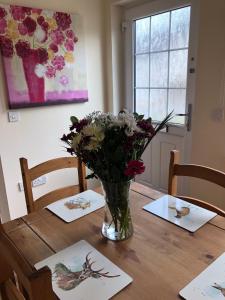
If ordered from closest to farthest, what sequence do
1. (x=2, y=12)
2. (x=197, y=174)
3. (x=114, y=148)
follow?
(x=114, y=148) → (x=197, y=174) → (x=2, y=12)

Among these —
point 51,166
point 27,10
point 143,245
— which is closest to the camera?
point 143,245

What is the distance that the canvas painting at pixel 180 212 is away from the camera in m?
1.14

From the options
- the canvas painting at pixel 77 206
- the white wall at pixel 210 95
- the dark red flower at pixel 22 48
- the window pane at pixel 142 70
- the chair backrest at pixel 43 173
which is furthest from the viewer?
the window pane at pixel 142 70

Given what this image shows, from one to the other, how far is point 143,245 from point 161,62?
191 cm

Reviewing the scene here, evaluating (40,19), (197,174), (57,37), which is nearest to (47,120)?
(57,37)

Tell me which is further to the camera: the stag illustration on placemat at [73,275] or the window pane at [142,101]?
the window pane at [142,101]

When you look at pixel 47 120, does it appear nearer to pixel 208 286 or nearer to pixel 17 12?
pixel 17 12

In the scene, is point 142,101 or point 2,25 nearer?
point 2,25

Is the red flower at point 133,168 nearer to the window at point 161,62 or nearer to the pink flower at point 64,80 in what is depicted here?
the window at point 161,62

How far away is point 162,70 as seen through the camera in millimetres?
2451

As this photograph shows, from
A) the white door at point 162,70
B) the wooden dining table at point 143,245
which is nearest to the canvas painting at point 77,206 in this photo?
the wooden dining table at point 143,245

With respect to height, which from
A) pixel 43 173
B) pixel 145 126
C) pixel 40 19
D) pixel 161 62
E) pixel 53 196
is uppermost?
pixel 40 19

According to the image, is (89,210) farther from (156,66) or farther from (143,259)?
(156,66)

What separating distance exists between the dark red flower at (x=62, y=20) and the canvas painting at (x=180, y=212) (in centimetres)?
186
